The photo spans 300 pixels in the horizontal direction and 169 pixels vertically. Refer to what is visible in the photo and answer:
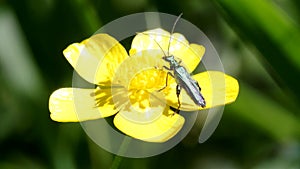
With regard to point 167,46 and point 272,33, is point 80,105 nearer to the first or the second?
point 167,46

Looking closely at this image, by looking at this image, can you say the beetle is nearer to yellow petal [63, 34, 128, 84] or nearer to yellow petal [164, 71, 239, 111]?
yellow petal [164, 71, 239, 111]

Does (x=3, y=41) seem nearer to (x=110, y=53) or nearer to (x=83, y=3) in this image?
(x=83, y=3)

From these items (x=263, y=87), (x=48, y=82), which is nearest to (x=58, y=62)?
(x=48, y=82)

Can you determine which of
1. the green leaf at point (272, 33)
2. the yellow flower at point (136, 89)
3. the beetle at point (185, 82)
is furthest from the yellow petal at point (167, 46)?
the green leaf at point (272, 33)

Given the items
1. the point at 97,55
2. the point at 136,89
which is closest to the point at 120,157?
the point at 136,89

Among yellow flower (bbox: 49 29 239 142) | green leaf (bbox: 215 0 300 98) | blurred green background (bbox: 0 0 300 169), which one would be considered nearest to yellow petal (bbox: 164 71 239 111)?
yellow flower (bbox: 49 29 239 142)

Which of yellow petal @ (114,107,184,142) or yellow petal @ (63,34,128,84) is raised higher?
yellow petal @ (63,34,128,84)

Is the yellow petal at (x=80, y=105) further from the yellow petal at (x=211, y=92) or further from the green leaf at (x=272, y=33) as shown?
the green leaf at (x=272, y=33)

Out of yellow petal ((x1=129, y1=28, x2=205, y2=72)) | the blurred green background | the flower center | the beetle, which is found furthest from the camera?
the blurred green background
